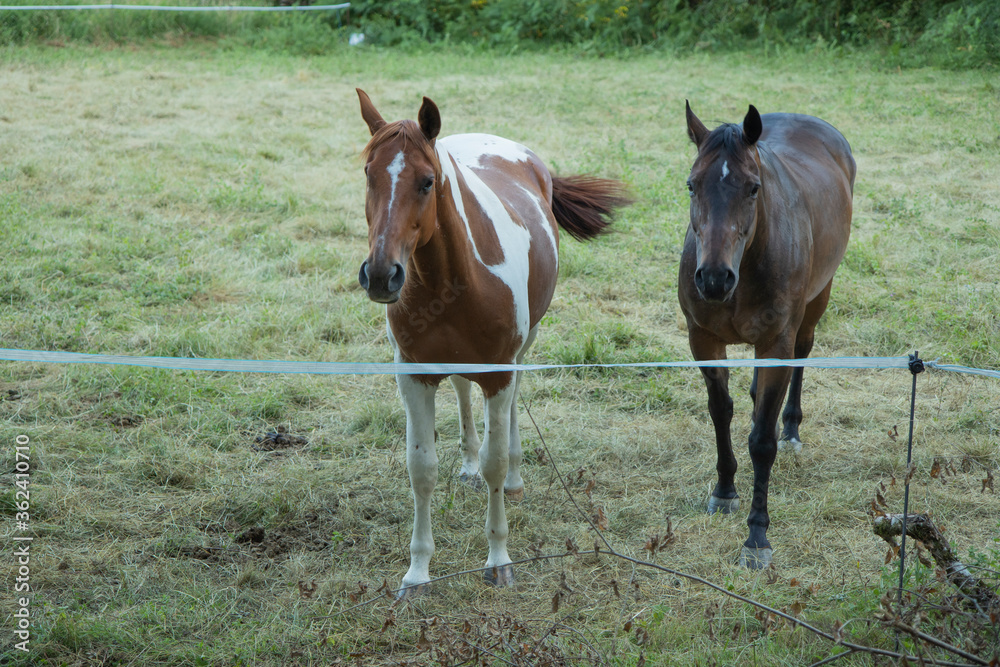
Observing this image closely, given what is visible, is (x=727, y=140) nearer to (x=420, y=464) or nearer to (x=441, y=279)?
(x=441, y=279)

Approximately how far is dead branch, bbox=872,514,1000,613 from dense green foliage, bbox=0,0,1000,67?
11.6 meters

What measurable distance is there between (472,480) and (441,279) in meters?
1.38

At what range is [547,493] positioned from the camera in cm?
365

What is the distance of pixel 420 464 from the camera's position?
115 inches

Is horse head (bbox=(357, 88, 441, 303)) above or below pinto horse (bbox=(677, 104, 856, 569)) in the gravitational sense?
above

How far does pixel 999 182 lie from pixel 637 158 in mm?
3357

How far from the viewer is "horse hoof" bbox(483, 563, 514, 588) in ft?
9.78

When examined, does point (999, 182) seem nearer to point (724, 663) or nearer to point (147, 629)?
point (724, 663)

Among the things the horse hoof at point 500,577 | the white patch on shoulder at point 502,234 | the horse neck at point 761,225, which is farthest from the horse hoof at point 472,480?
the horse neck at point 761,225

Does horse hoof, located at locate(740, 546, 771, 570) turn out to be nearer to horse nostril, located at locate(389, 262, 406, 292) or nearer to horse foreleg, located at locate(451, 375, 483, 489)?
horse foreleg, located at locate(451, 375, 483, 489)

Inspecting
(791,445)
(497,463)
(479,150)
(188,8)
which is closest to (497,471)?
(497,463)

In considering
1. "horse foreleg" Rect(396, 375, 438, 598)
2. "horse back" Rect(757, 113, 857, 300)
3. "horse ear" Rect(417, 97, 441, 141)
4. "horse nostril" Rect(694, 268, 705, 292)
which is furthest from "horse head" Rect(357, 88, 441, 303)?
"horse back" Rect(757, 113, 857, 300)

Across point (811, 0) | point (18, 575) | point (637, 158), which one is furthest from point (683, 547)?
point (811, 0)

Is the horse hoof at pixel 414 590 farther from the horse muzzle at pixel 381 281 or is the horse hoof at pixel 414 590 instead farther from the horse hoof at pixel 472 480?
the horse muzzle at pixel 381 281
